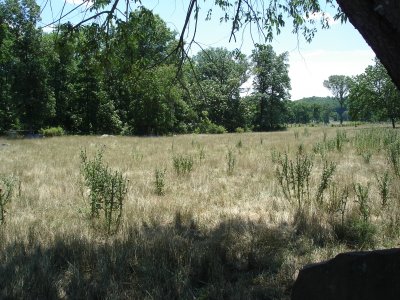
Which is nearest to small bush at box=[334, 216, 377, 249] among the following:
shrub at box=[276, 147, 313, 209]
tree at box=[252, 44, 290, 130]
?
shrub at box=[276, 147, 313, 209]

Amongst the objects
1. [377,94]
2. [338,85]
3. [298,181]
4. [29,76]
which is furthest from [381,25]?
[338,85]

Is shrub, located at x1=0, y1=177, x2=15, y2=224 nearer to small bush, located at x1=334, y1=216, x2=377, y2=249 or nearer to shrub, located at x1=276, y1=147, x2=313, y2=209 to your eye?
shrub, located at x1=276, y1=147, x2=313, y2=209

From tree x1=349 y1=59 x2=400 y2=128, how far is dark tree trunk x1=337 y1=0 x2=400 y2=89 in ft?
173

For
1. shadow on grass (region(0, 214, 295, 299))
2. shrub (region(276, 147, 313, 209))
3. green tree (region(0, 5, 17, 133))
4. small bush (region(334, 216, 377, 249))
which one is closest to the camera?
Result: shadow on grass (region(0, 214, 295, 299))

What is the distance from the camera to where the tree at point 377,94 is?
51.3 metres

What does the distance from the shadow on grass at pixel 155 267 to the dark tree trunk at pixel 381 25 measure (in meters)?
2.48

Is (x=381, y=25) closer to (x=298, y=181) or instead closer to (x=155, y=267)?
(x=155, y=267)

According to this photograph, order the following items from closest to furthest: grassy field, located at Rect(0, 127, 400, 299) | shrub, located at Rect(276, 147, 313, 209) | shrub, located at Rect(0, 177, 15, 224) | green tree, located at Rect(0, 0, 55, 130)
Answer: grassy field, located at Rect(0, 127, 400, 299)
shrub, located at Rect(0, 177, 15, 224)
shrub, located at Rect(276, 147, 313, 209)
green tree, located at Rect(0, 0, 55, 130)

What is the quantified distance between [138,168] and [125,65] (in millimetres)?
6621

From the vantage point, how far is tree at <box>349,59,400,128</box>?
51.3m

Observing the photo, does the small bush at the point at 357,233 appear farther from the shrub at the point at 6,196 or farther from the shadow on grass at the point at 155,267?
the shrub at the point at 6,196

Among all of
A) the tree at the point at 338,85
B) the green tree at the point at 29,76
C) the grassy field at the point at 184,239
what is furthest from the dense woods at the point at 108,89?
the tree at the point at 338,85

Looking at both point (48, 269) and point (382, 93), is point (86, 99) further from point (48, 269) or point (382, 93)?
point (48, 269)

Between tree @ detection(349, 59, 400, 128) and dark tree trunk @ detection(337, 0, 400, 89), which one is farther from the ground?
tree @ detection(349, 59, 400, 128)
